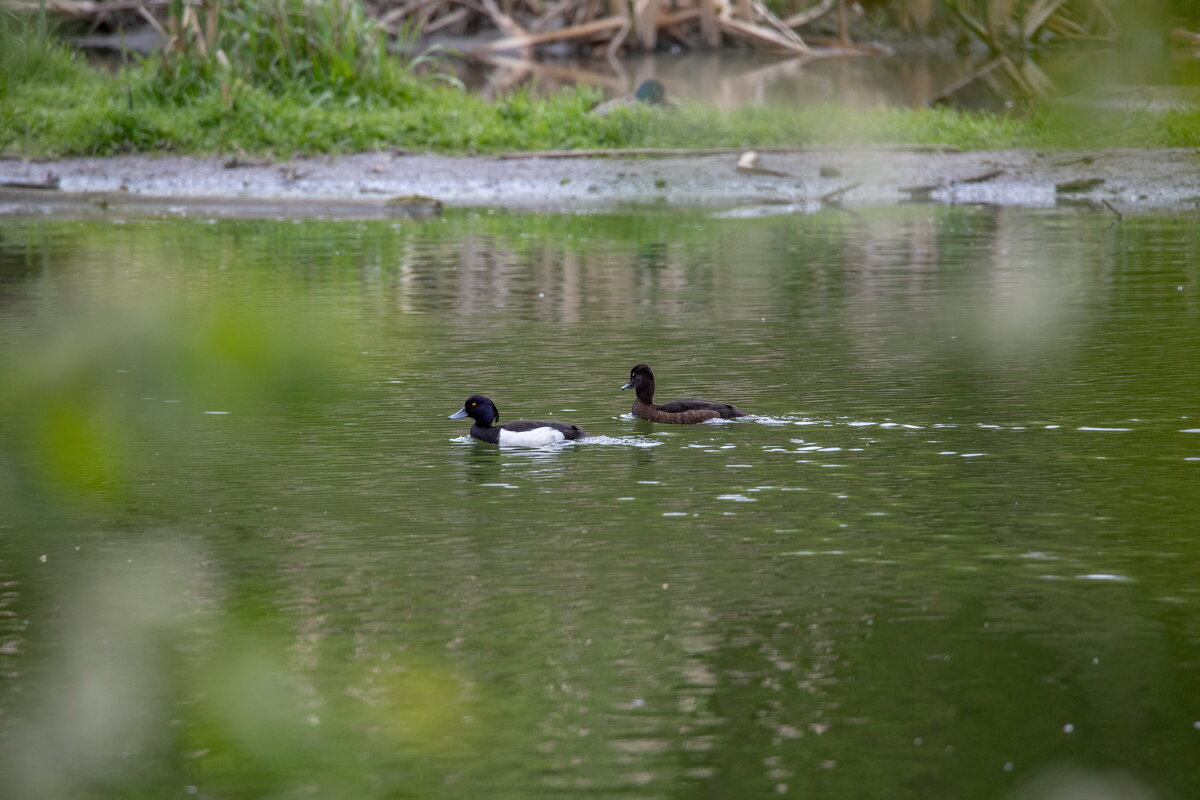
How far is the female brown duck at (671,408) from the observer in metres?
9.99

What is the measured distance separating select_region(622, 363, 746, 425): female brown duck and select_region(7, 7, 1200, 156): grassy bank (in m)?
12.4

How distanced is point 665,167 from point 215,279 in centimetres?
857

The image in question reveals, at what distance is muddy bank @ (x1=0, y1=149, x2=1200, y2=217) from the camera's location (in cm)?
2178

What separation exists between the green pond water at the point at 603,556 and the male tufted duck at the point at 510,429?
0.36 feet

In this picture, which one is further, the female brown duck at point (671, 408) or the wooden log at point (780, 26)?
the wooden log at point (780, 26)

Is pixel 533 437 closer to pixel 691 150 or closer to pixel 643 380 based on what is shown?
pixel 643 380

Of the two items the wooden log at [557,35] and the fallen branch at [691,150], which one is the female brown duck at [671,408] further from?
the wooden log at [557,35]

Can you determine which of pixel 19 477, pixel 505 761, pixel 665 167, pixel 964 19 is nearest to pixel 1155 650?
pixel 505 761

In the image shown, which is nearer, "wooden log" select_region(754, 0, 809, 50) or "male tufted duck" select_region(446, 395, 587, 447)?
"male tufted duck" select_region(446, 395, 587, 447)


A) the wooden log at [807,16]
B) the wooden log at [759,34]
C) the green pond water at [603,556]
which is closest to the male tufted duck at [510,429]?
the green pond water at [603,556]

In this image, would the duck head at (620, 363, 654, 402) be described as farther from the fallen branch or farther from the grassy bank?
the fallen branch

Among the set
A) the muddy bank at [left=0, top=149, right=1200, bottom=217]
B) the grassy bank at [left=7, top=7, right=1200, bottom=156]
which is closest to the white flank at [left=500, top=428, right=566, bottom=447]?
the muddy bank at [left=0, top=149, right=1200, bottom=217]

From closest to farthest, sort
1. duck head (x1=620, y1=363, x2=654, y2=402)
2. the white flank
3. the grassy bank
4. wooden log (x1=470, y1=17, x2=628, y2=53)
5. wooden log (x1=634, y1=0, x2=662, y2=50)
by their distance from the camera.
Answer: the white flank, duck head (x1=620, y1=363, x2=654, y2=402), the grassy bank, wooden log (x1=634, y1=0, x2=662, y2=50), wooden log (x1=470, y1=17, x2=628, y2=53)

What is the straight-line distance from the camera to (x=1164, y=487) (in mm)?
8445
